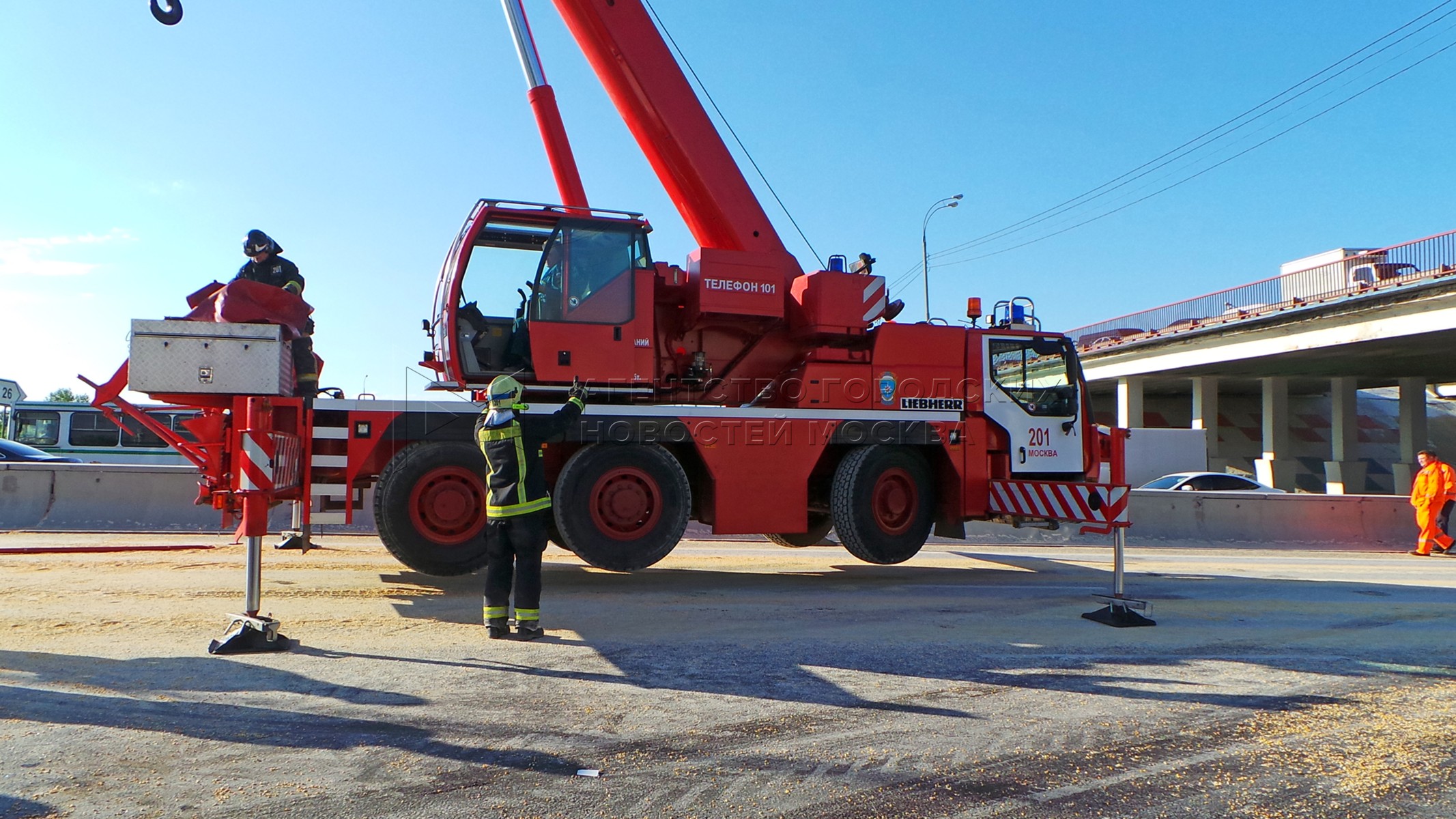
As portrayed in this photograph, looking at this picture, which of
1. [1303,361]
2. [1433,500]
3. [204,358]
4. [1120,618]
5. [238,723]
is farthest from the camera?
[1303,361]

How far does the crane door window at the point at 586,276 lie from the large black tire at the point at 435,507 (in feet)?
4.84

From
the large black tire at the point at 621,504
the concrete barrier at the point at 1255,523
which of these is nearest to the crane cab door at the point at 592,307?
the large black tire at the point at 621,504

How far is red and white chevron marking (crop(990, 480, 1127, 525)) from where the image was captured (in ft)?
25.0

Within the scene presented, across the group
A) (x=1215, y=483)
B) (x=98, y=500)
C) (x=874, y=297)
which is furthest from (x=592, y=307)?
(x=1215, y=483)

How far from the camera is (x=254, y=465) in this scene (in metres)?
5.62

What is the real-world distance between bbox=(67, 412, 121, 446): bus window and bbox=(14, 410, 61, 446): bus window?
0.39 m

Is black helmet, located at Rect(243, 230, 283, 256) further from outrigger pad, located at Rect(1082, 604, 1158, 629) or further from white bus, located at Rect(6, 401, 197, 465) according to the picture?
white bus, located at Rect(6, 401, 197, 465)

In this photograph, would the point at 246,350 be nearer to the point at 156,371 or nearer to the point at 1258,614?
the point at 156,371

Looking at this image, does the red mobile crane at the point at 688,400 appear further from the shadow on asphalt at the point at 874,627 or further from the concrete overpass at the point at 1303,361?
the concrete overpass at the point at 1303,361

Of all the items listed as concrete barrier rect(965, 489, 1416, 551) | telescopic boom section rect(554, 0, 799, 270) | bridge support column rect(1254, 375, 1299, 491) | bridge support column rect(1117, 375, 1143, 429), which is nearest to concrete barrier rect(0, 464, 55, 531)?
telescopic boom section rect(554, 0, 799, 270)

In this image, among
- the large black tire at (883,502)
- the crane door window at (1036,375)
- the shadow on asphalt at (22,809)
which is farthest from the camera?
the crane door window at (1036,375)

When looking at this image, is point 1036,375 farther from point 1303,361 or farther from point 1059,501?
point 1303,361

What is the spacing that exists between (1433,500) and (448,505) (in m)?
15.5

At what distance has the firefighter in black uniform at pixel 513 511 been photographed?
589cm
